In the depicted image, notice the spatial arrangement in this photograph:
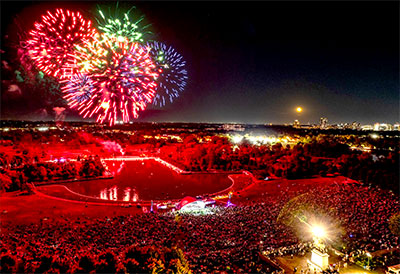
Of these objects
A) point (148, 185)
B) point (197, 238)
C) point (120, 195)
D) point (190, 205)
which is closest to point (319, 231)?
point (197, 238)

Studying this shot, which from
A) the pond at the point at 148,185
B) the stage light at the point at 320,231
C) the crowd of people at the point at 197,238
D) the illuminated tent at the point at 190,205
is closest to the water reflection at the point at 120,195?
the pond at the point at 148,185

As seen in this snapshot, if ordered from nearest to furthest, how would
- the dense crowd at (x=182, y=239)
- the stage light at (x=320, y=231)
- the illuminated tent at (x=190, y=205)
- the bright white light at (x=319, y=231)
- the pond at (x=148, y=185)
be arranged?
1. the dense crowd at (x=182, y=239)
2. the bright white light at (x=319, y=231)
3. the stage light at (x=320, y=231)
4. the illuminated tent at (x=190, y=205)
5. the pond at (x=148, y=185)

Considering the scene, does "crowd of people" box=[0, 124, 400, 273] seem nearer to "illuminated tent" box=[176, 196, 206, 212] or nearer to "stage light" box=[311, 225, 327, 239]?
"stage light" box=[311, 225, 327, 239]

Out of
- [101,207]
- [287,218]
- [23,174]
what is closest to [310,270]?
[287,218]

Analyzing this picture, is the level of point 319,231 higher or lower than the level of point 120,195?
higher

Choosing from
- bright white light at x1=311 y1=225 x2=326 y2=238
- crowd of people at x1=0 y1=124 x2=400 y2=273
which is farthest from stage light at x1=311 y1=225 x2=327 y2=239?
crowd of people at x1=0 y1=124 x2=400 y2=273

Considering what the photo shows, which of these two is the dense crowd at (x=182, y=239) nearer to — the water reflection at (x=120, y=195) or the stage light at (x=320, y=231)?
the stage light at (x=320, y=231)

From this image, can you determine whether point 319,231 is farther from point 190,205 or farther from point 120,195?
point 120,195
